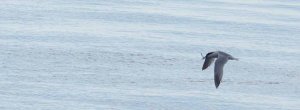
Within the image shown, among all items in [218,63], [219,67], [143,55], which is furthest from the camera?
[143,55]

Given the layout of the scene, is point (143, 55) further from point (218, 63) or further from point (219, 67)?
point (219, 67)

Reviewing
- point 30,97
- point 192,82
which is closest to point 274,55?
point 192,82

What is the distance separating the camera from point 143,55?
1042 inches

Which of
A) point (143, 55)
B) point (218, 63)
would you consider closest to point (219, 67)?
point (218, 63)

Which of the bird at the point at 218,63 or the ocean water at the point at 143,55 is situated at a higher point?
the bird at the point at 218,63

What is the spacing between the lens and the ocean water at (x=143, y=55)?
21141 mm

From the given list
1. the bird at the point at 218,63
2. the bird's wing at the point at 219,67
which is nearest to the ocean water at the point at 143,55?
the bird at the point at 218,63

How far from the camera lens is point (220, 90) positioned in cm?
2242

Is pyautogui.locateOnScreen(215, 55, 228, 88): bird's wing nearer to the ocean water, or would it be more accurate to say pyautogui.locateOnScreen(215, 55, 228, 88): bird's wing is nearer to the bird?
the bird

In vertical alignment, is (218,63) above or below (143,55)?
above

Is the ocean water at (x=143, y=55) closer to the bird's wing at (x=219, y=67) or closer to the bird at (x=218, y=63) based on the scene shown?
the bird at (x=218, y=63)

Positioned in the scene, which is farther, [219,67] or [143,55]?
[143,55]

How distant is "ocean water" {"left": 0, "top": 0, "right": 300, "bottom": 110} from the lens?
832 inches

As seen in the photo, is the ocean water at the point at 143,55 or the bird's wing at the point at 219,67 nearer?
the bird's wing at the point at 219,67
